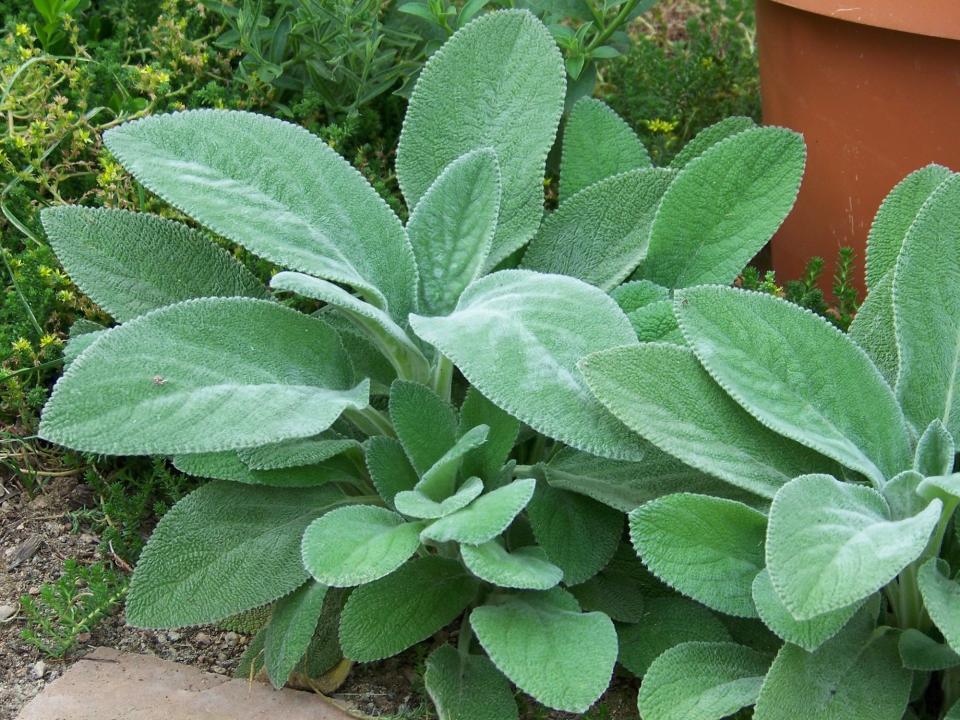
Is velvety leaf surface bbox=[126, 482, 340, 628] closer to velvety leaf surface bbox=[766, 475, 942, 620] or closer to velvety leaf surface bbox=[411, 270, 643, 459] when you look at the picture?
velvety leaf surface bbox=[411, 270, 643, 459]

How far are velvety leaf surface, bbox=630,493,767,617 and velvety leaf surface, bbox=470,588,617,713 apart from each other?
0.10 m

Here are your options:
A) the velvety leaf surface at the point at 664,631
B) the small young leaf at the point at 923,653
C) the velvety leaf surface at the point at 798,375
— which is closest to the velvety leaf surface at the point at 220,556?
the velvety leaf surface at the point at 664,631

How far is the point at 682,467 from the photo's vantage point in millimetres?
1405

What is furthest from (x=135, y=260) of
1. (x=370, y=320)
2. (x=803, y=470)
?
(x=803, y=470)

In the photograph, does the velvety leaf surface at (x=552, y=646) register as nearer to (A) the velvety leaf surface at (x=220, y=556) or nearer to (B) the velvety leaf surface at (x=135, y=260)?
(A) the velvety leaf surface at (x=220, y=556)

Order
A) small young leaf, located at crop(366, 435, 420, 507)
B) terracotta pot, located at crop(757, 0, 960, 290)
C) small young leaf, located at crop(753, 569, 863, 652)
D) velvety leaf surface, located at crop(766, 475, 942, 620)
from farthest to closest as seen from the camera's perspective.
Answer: terracotta pot, located at crop(757, 0, 960, 290) → small young leaf, located at crop(366, 435, 420, 507) → small young leaf, located at crop(753, 569, 863, 652) → velvety leaf surface, located at crop(766, 475, 942, 620)

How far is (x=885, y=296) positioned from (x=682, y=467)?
1.11 ft

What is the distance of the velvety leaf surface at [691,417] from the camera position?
4.19ft

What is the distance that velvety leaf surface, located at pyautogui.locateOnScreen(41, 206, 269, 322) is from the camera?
1506 millimetres

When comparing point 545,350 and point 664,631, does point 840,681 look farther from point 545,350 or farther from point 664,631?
point 545,350

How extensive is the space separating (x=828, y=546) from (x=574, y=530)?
35 centimetres

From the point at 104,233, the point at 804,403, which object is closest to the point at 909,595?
the point at 804,403

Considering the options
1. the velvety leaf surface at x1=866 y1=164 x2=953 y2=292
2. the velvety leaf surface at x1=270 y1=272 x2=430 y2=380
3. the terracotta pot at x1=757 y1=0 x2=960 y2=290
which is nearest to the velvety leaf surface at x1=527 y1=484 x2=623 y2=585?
the velvety leaf surface at x1=270 y1=272 x2=430 y2=380

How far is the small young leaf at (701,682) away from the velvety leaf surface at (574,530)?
0.47 ft
